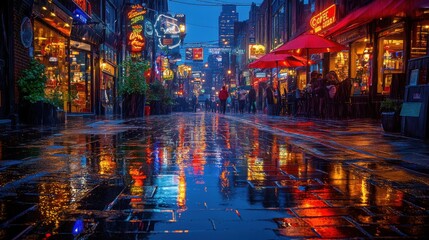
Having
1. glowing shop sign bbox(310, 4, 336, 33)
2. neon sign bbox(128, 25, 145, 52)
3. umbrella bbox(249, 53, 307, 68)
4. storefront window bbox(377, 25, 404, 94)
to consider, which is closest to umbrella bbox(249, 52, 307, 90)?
umbrella bbox(249, 53, 307, 68)

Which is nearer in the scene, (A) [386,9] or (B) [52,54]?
(A) [386,9]

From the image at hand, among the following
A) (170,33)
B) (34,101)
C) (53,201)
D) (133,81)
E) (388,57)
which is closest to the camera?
(53,201)

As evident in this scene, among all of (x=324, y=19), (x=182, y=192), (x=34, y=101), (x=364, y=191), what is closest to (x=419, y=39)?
(x=324, y=19)

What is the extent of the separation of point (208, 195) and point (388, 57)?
16067 millimetres

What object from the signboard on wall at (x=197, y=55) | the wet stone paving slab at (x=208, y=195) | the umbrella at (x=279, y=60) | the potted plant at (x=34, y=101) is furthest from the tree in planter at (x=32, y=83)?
the signboard on wall at (x=197, y=55)

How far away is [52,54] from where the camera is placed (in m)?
18.8

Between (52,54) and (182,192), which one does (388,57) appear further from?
(182,192)

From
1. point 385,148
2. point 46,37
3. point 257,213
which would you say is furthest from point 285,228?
point 46,37

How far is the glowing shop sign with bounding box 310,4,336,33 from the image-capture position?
21205mm

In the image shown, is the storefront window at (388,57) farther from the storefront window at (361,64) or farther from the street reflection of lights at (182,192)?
the street reflection of lights at (182,192)

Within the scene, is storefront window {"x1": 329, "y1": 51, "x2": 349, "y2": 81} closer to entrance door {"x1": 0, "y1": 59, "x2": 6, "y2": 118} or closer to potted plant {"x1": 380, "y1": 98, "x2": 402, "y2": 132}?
potted plant {"x1": 380, "y1": 98, "x2": 402, "y2": 132}

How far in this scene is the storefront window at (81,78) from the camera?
24.0 meters

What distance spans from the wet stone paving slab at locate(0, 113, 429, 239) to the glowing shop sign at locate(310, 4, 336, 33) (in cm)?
1585

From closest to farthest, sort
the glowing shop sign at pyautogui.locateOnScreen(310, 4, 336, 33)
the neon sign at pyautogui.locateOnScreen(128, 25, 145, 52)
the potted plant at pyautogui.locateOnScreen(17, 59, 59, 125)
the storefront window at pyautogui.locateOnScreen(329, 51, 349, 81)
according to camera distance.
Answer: the potted plant at pyautogui.locateOnScreen(17, 59, 59, 125) → the glowing shop sign at pyautogui.locateOnScreen(310, 4, 336, 33) → the storefront window at pyautogui.locateOnScreen(329, 51, 349, 81) → the neon sign at pyautogui.locateOnScreen(128, 25, 145, 52)
